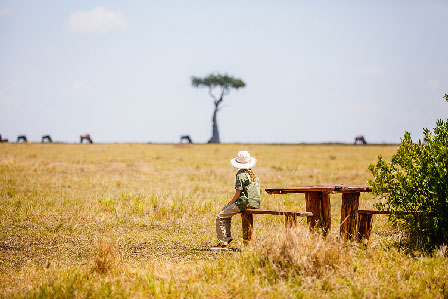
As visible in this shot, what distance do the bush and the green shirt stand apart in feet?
6.37

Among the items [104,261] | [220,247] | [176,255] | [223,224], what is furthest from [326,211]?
[104,261]

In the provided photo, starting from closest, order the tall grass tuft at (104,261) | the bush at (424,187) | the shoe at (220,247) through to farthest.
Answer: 1. the tall grass tuft at (104,261)
2. the bush at (424,187)
3. the shoe at (220,247)

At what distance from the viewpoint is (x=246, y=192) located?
321 inches

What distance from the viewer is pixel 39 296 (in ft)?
19.0

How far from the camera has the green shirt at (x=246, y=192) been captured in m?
8.09

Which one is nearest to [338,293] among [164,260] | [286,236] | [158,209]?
[286,236]

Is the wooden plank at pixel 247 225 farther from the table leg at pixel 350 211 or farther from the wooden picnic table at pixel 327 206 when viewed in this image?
the table leg at pixel 350 211

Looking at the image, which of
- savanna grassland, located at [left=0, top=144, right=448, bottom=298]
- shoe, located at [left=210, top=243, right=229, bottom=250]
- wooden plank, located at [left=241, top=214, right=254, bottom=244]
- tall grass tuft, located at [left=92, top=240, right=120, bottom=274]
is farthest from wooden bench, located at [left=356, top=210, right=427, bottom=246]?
tall grass tuft, located at [left=92, top=240, right=120, bottom=274]

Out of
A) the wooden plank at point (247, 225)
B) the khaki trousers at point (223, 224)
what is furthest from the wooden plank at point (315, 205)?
the khaki trousers at point (223, 224)

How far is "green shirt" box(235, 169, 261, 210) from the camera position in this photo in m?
8.09

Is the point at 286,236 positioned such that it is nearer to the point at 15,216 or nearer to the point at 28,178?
the point at 15,216

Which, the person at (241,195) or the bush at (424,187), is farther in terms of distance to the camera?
the person at (241,195)

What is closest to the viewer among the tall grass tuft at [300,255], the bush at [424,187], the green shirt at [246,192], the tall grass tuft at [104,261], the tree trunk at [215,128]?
the tall grass tuft at [300,255]

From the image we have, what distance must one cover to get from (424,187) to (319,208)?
177 cm
